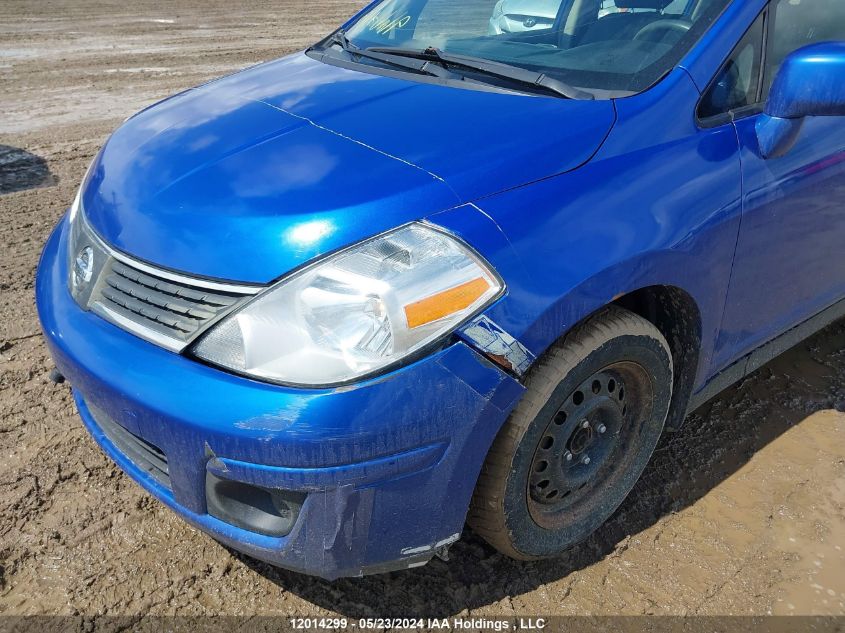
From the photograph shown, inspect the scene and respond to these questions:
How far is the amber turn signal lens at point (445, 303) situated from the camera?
1599 millimetres

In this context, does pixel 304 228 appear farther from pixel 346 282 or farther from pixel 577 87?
pixel 577 87

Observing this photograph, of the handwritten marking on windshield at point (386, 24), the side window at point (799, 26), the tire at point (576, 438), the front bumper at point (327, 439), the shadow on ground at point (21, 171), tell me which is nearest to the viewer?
the front bumper at point (327, 439)

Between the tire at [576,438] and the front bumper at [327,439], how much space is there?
4.5 inches

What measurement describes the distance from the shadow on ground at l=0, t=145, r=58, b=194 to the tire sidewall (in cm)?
480

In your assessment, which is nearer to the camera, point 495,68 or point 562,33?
point 495,68

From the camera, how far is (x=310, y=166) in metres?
1.85

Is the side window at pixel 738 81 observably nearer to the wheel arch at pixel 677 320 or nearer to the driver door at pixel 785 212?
the driver door at pixel 785 212

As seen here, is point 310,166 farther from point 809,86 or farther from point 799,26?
point 799,26

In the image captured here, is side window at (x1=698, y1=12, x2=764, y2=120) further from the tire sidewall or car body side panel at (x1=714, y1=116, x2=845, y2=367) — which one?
the tire sidewall

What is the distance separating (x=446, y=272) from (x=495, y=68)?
39.1 inches

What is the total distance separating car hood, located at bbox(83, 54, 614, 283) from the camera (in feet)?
5.49

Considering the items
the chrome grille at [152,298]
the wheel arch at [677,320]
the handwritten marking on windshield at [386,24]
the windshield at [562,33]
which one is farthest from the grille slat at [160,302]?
the handwritten marking on windshield at [386,24]

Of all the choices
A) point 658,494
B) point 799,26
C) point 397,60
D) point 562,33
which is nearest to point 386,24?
point 397,60

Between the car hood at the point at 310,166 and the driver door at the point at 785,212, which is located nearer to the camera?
the car hood at the point at 310,166
